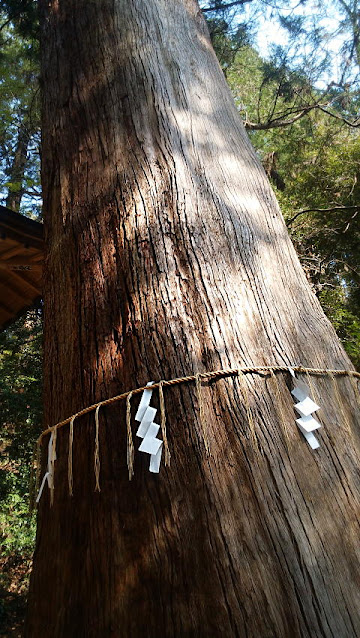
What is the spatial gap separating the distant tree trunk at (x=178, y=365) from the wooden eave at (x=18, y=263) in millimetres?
1253

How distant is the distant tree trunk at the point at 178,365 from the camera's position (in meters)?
0.88

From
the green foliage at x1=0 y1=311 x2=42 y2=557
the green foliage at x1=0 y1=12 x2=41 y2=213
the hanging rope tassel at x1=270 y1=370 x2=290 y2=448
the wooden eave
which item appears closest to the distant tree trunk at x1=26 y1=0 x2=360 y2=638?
the hanging rope tassel at x1=270 y1=370 x2=290 y2=448

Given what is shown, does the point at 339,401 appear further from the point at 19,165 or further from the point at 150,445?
the point at 19,165

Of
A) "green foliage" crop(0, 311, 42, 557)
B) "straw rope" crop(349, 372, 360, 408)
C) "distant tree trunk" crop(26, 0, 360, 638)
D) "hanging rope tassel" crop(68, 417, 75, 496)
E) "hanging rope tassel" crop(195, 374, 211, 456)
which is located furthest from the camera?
"green foliage" crop(0, 311, 42, 557)

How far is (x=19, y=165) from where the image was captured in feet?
31.5

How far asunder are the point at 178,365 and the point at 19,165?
31.9ft

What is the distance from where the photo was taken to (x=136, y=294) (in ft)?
4.01

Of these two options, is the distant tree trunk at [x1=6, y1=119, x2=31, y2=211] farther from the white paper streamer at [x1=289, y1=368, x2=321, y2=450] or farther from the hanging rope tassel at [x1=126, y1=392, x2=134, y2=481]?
the white paper streamer at [x1=289, y1=368, x2=321, y2=450]

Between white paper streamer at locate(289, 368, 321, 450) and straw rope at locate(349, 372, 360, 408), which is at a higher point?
straw rope at locate(349, 372, 360, 408)

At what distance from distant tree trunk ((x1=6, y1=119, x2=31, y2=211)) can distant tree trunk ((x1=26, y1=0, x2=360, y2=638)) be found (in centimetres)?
742

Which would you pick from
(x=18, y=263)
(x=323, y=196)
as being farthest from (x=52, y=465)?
(x=323, y=196)

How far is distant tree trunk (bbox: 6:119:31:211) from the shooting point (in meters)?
Answer: 8.64

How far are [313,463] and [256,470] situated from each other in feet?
0.45

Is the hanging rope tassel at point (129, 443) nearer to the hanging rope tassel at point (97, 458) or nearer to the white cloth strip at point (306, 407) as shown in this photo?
the hanging rope tassel at point (97, 458)
